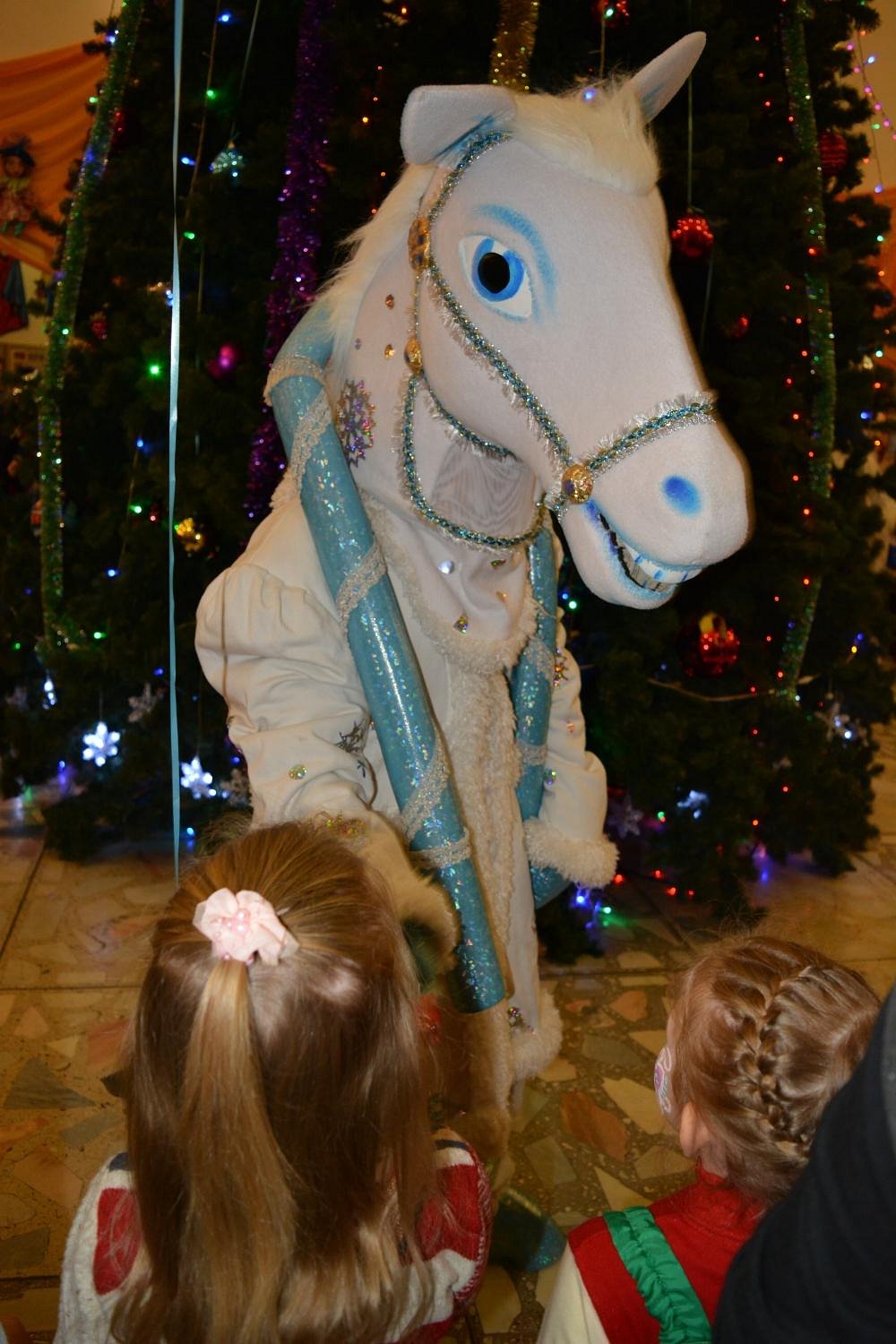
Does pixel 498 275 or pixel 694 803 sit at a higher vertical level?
pixel 498 275

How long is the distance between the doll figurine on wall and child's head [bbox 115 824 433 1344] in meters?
4.66

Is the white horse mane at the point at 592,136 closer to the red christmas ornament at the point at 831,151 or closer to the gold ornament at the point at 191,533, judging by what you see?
the gold ornament at the point at 191,533

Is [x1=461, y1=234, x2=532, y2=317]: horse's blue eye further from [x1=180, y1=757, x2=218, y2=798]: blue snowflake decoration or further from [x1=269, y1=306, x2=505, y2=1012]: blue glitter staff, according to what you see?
[x1=180, y1=757, x2=218, y2=798]: blue snowflake decoration

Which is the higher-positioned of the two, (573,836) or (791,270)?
(791,270)

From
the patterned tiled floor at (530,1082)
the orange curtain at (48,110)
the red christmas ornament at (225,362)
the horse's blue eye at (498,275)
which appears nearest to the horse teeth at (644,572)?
the horse's blue eye at (498,275)

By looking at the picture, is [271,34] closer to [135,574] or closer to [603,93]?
[135,574]

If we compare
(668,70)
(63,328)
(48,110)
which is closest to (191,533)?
(63,328)

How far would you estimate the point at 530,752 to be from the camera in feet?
4.63

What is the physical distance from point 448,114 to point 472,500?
1.38 feet

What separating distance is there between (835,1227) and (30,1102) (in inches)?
74.1

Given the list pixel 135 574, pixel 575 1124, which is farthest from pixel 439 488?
pixel 135 574

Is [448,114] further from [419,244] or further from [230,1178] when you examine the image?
[230,1178]

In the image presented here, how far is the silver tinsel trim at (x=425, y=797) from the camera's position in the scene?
118 centimetres

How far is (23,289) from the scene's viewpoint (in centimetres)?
529
